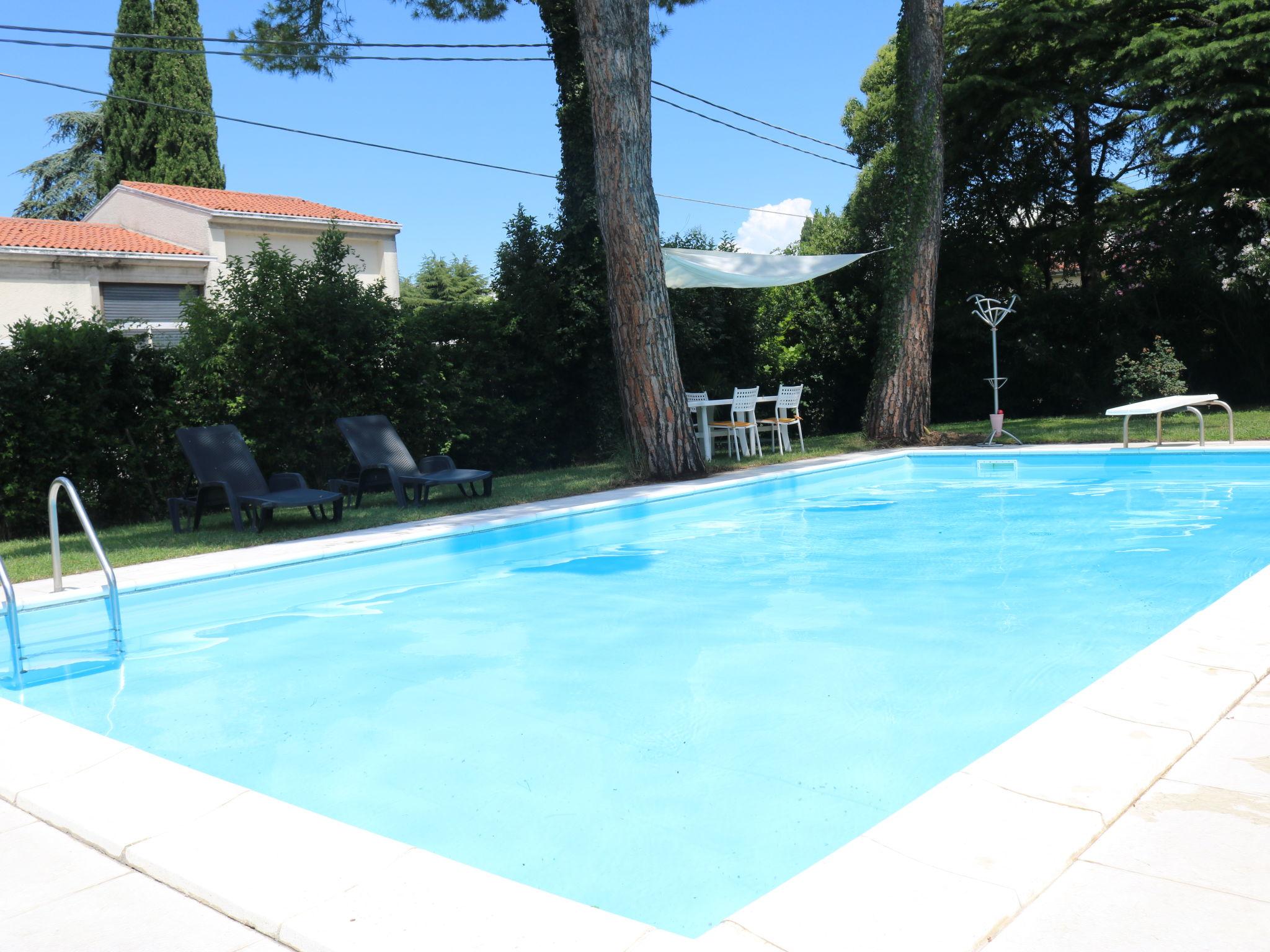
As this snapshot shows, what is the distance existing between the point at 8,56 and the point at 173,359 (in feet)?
27.1

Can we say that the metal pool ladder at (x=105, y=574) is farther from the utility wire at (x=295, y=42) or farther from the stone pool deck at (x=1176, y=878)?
the utility wire at (x=295, y=42)

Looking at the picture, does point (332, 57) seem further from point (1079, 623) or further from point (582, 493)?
point (1079, 623)

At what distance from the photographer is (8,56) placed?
1444 centimetres

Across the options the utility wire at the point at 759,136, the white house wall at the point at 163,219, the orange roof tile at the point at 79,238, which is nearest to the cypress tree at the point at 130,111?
the white house wall at the point at 163,219

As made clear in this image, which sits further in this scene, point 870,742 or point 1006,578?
point 1006,578

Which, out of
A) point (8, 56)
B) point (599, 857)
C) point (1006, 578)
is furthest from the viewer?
point (8, 56)

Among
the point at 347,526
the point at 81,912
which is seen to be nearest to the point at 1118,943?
the point at 81,912

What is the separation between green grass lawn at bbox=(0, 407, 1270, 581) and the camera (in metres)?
7.26

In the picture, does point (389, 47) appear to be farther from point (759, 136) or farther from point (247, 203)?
point (247, 203)

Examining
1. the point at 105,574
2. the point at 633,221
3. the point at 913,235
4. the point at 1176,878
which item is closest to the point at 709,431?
the point at 633,221

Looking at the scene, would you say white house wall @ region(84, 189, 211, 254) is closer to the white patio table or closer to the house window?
the house window

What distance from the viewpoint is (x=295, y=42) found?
12070 millimetres

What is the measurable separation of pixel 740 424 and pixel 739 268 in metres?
1.98

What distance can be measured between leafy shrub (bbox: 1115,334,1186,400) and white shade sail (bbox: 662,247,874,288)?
4.79 meters
